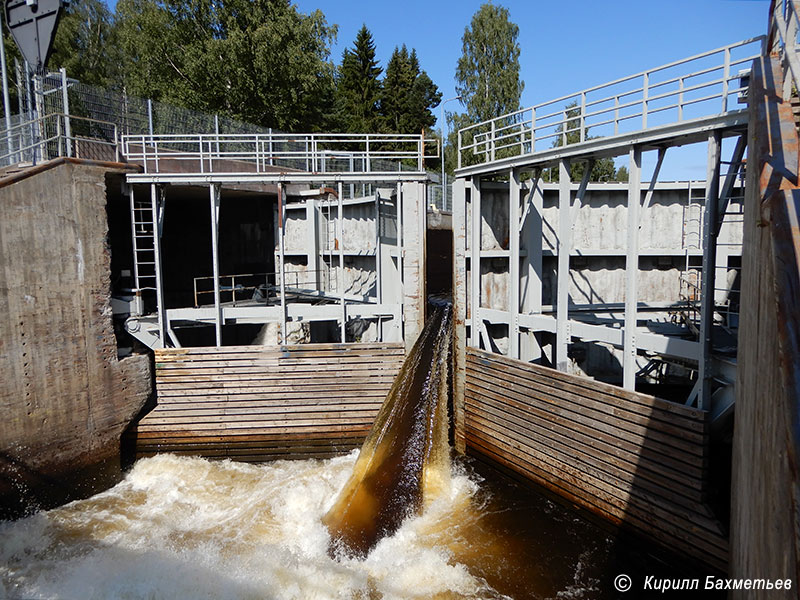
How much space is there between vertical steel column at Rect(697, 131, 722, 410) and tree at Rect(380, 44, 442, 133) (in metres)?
32.6

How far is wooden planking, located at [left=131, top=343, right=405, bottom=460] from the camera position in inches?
456

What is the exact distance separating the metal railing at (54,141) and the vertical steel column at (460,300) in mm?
7677

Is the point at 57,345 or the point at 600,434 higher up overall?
the point at 57,345

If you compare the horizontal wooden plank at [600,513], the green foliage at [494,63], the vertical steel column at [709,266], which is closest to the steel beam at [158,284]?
the horizontal wooden plank at [600,513]

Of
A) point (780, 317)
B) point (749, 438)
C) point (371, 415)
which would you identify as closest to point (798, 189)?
point (780, 317)

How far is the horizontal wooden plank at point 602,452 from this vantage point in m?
7.26

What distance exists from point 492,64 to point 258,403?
28.5 metres

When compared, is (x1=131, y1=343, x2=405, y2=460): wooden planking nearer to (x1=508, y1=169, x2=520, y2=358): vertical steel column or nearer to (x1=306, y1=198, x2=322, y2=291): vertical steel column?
(x1=508, y1=169, x2=520, y2=358): vertical steel column

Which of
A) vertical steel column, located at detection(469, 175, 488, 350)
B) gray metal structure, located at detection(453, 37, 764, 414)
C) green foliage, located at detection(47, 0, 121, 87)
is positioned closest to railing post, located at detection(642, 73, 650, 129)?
gray metal structure, located at detection(453, 37, 764, 414)

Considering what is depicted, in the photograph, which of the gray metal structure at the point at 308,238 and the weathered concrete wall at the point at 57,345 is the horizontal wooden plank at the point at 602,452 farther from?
the weathered concrete wall at the point at 57,345

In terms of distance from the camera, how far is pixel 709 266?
7.10m

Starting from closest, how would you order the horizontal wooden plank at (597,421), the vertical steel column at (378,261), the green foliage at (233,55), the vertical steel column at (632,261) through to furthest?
the horizontal wooden plank at (597,421) < the vertical steel column at (632,261) < the vertical steel column at (378,261) < the green foliage at (233,55)

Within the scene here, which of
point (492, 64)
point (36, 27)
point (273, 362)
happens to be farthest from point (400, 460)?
point (492, 64)

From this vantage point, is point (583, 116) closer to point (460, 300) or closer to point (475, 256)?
point (475, 256)
